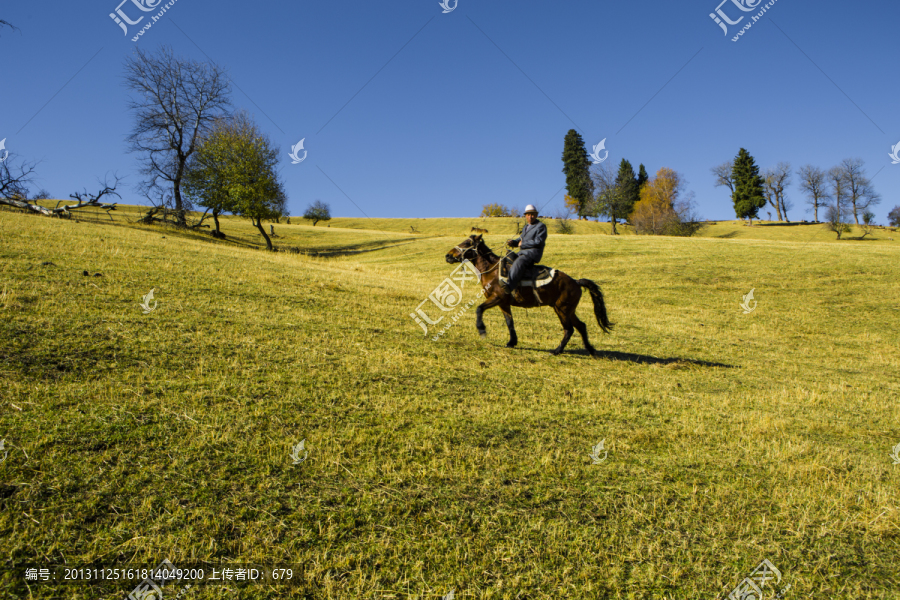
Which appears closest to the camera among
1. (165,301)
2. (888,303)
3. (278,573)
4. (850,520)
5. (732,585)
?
(278,573)

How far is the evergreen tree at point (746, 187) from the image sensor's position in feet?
314

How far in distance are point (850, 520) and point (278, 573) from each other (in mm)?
6110

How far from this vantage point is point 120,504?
4.24 m

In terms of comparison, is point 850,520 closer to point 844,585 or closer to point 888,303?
point 844,585

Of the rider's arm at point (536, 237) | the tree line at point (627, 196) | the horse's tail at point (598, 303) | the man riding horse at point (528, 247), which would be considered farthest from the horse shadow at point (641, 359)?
the tree line at point (627, 196)

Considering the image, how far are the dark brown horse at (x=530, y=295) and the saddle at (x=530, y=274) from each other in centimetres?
13

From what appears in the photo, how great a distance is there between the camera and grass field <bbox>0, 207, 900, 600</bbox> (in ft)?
13.1

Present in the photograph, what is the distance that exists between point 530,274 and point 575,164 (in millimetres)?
93992

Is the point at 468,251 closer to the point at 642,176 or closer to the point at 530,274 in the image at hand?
the point at 530,274

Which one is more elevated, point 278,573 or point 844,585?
point 278,573

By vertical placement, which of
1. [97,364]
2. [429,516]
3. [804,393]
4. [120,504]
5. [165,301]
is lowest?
[804,393]

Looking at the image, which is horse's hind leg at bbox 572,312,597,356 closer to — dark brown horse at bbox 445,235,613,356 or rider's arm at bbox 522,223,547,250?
dark brown horse at bbox 445,235,613,356

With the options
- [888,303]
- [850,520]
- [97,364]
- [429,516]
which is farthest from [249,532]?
[888,303]

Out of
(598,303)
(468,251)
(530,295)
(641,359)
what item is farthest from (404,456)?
(641,359)
